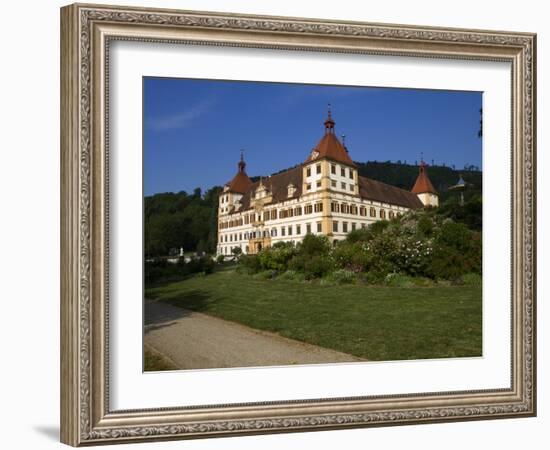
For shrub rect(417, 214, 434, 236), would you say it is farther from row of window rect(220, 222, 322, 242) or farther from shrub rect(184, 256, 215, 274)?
shrub rect(184, 256, 215, 274)

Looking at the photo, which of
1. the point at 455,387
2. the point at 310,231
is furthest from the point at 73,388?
the point at 455,387

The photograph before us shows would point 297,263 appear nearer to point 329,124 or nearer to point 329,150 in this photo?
point 329,150

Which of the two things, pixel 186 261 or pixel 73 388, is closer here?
pixel 73 388

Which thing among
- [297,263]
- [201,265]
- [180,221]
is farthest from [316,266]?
[180,221]

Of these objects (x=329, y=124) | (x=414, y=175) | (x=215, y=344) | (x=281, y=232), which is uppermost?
(x=329, y=124)

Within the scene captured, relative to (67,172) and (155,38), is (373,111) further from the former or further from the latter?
(67,172)

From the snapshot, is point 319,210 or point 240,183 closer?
point 240,183

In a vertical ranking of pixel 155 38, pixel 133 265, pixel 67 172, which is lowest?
pixel 133 265
